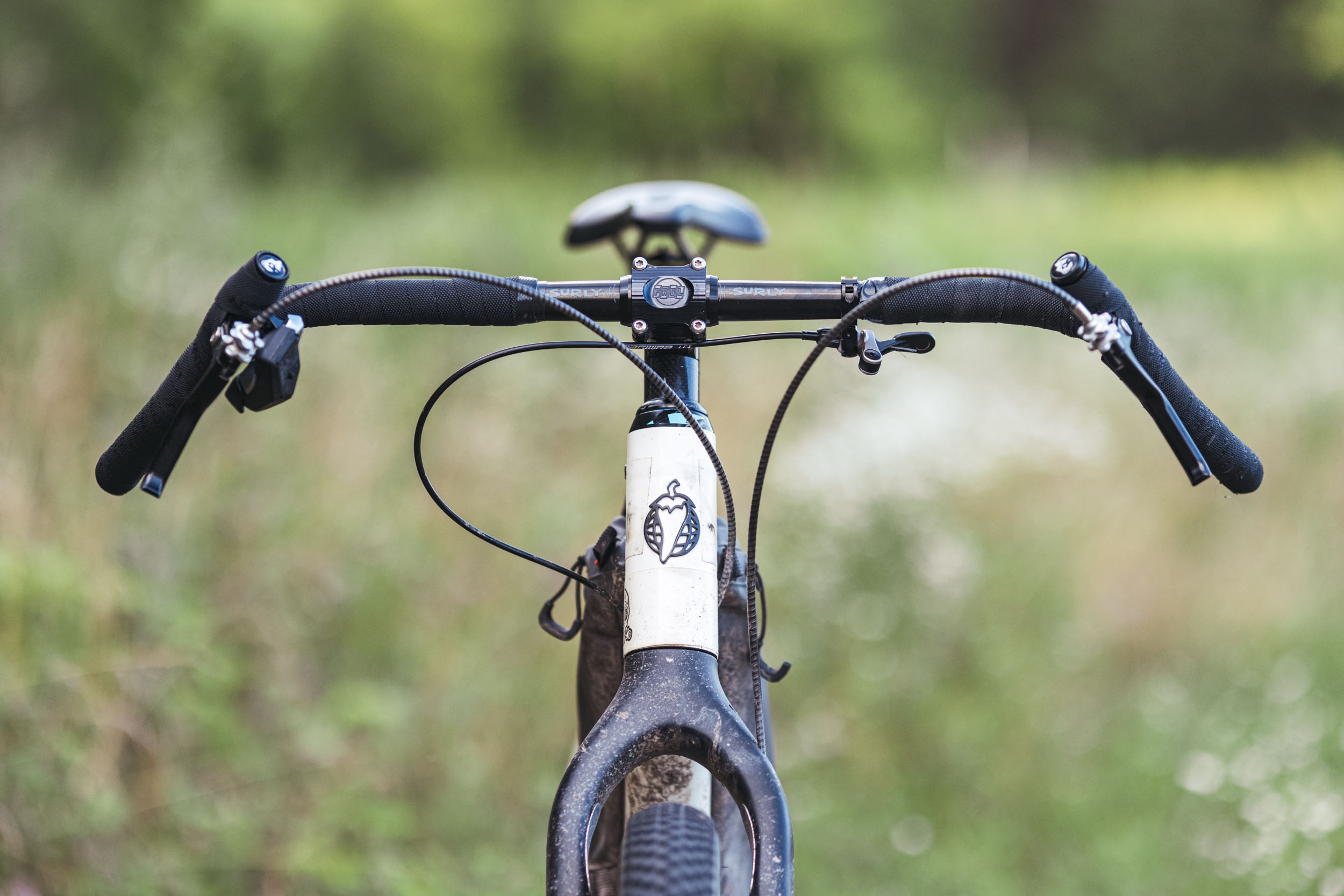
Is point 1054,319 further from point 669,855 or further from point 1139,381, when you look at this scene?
point 669,855

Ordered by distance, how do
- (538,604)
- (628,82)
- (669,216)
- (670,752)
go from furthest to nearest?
(628,82) → (538,604) → (669,216) → (670,752)

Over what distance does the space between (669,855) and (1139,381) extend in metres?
0.72

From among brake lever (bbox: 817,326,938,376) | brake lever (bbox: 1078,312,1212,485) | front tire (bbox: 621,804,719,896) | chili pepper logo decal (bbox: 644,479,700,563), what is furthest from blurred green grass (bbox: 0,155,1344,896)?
brake lever (bbox: 1078,312,1212,485)

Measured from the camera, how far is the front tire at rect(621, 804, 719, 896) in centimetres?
94

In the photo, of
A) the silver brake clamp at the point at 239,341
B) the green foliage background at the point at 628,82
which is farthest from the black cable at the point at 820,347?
the green foliage background at the point at 628,82

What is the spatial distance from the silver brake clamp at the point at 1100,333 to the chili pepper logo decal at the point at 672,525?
1.52 ft

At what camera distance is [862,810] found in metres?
3.36

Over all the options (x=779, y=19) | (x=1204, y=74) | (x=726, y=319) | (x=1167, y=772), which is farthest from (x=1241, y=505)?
(x=1204, y=74)

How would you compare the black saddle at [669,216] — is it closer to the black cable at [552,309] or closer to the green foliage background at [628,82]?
the black cable at [552,309]

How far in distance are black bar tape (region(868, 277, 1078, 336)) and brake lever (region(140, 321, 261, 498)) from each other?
71 centimetres

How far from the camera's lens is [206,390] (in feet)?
3.44

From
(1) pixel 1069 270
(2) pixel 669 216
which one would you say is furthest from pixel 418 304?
(2) pixel 669 216

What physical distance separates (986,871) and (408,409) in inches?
123

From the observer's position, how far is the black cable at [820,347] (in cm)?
94
